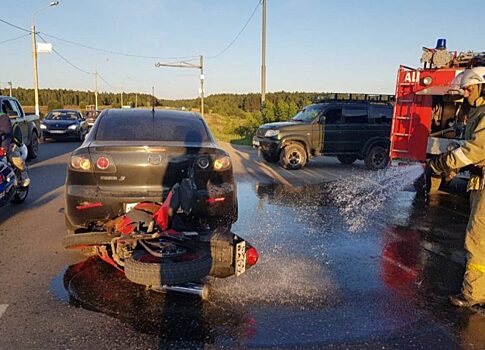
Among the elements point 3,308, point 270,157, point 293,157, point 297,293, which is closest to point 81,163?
point 3,308

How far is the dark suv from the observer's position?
42.5 ft

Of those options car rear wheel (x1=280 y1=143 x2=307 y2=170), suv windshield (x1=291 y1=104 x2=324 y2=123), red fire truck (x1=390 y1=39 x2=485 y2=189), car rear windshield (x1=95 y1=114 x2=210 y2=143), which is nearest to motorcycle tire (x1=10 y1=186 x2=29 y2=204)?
car rear windshield (x1=95 y1=114 x2=210 y2=143)

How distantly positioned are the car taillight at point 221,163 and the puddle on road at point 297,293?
42.5 inches

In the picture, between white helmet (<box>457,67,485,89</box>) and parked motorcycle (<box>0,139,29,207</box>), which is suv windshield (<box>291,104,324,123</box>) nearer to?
parked motorcycle (<box>0,139,29,207</box>)

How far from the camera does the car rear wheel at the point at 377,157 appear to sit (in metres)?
13.4

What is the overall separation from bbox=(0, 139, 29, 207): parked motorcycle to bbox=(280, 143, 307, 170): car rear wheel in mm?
7087

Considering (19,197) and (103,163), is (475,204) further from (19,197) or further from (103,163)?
(19,197)

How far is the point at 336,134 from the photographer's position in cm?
1330

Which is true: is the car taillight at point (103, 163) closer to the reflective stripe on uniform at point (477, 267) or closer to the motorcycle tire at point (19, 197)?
the reflective stripe on uniform at point (477, 267)

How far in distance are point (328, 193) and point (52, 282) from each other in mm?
6062

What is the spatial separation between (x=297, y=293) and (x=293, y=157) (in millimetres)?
9020

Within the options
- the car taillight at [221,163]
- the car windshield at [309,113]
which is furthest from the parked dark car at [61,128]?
the car taillight at [221,163]

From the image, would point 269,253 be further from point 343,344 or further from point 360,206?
point 360,206

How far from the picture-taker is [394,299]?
3926 mm
